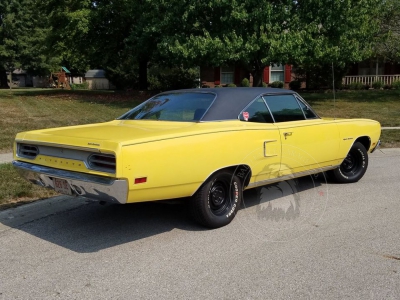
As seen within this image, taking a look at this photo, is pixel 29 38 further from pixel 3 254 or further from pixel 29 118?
pixel 3 254

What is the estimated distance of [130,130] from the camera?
15.1ft

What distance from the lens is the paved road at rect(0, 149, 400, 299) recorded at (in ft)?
11.2

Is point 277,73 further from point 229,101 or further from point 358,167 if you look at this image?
point 229,101

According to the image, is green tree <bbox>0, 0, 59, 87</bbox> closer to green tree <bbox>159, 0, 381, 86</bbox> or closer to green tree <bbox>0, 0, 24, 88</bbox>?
green tree <bbox>0, 0, 24, 88</bbox>

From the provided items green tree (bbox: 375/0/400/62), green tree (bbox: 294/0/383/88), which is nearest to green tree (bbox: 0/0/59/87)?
green tree (bbox: 375/0/400/62)

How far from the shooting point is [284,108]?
18.6 ft

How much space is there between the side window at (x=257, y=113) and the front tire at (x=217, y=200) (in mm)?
757

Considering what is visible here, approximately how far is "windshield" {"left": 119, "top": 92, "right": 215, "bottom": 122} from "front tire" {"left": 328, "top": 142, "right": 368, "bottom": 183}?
2.72 metres

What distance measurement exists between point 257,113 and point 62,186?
2.38m

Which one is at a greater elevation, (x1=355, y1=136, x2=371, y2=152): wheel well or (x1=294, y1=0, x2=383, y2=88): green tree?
(x1=294, y1=0, x2=383, y2=88): green tree

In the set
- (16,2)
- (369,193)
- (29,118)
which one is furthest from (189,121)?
(16,2)

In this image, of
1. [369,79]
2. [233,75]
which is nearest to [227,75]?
[233,75]

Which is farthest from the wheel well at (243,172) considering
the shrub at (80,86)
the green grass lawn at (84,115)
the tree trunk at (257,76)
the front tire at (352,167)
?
the shrub at (80,86)

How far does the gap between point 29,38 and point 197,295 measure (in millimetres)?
53729
